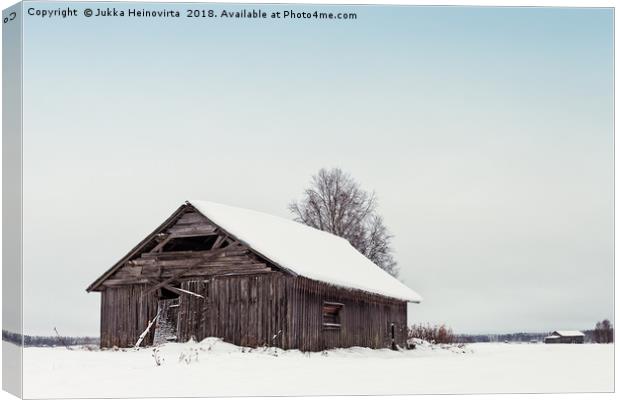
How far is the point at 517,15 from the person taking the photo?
20094 mm

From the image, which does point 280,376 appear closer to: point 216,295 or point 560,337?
point 216,295

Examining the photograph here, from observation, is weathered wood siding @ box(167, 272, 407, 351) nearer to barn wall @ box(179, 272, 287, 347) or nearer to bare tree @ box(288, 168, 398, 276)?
barn wall @ box(179, 272, 287, 347)

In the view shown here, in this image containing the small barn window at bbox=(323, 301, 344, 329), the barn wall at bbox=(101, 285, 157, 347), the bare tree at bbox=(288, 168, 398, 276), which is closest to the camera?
the small barn window at bbox=(323, 301, 344, 329)

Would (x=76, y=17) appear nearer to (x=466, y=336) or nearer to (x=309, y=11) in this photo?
(x=309, y=11)

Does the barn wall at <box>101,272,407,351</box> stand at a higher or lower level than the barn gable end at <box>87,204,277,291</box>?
lower

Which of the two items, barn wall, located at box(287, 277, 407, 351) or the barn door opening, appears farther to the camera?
the barn door opening

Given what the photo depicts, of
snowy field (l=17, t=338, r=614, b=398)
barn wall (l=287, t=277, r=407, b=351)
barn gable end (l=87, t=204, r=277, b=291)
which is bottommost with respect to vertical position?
snowy field (l=17, t=338, r=614, b=398)

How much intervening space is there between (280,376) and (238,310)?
8.65 metres

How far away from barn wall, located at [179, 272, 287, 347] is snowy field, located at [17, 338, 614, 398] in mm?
2867

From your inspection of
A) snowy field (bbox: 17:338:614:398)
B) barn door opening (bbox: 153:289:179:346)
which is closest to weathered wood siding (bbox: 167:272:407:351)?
barn door opening (bbox: 153:289:179:346)

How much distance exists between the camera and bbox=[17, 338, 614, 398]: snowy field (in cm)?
1880

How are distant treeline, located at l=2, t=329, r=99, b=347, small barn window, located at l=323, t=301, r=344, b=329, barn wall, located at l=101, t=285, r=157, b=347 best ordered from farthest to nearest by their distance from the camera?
barn wall, located at l=101, t=285, r=157, b=347 < small barn window, located at l=323, t=301, r=344, b=329 < distant treeline, located at l=2, t=329, r=99, b=347

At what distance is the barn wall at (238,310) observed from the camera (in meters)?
29.1

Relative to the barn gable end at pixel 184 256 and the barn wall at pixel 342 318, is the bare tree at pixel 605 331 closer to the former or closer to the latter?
the barn wall at pixel 342 318
